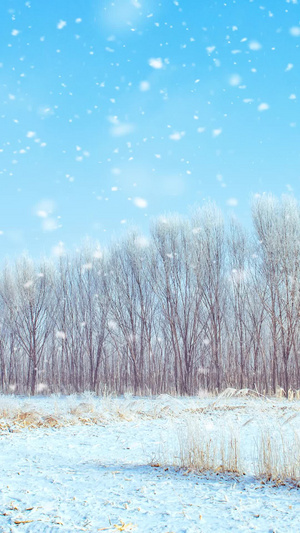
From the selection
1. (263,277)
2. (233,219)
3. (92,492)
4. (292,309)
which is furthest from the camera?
(233,219)

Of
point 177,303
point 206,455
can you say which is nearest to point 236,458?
point 206,455

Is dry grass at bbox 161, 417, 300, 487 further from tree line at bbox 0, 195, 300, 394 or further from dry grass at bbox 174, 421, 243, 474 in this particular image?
tree line at bbox 0, 195, 300, 394

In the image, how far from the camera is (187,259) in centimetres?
1906

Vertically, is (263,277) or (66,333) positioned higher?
(263,277)

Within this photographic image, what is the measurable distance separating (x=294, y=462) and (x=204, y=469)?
0.96m

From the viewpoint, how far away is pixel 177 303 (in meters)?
18.9

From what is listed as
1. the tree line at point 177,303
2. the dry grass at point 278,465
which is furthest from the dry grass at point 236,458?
the tree line at point 177,303

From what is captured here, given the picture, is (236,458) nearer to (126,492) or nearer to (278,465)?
(278,465)

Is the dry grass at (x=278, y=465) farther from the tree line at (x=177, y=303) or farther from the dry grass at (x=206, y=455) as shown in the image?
the tree line at (x=177, y=303)

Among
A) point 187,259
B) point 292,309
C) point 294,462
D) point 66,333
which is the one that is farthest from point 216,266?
point 294,462

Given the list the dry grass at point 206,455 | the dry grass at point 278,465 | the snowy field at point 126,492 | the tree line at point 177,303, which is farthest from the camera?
the tree line at point 177,303

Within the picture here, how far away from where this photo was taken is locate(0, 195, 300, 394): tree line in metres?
17.4

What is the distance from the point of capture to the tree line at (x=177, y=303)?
17391mm

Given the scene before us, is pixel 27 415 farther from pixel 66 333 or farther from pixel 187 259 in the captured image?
pixel 66 333
